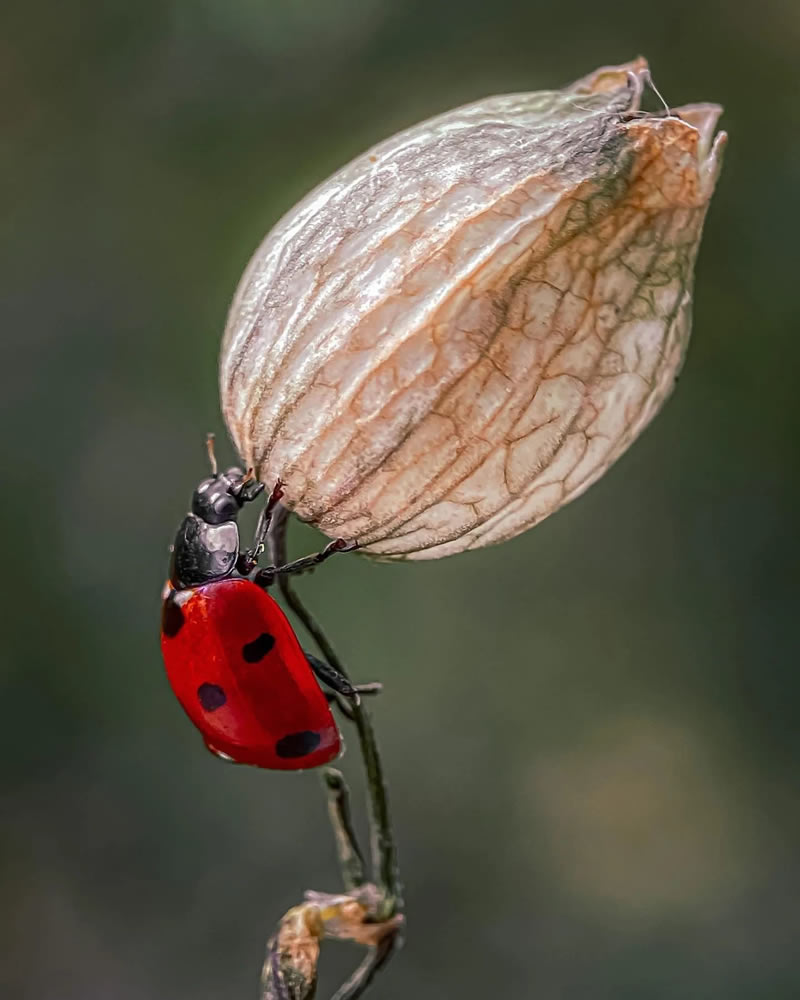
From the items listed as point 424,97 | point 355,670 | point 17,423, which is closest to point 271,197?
point 424,97

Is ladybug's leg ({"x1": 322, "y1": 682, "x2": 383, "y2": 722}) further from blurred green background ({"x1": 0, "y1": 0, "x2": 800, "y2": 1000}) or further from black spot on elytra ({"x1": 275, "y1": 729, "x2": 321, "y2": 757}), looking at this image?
blurred green background ({"x1": 0, "y1": 0, "x2": 800, "y2": 1000})

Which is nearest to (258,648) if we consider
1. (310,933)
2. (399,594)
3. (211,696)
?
(211,696)

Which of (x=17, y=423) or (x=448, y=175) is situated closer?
(x=448, y=175)

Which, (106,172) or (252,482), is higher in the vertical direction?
(106,172)

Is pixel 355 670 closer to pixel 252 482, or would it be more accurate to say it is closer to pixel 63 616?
pixel 63 616

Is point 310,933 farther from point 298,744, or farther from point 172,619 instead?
point 172,619

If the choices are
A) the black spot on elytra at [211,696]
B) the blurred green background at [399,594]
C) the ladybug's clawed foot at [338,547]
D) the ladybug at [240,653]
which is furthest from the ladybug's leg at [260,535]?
the blurred green background at [399,594]

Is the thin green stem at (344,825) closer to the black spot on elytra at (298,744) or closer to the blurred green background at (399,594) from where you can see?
the black spot on elytra at (298,744)

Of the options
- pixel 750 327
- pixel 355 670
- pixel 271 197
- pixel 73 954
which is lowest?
pixel 73 954
